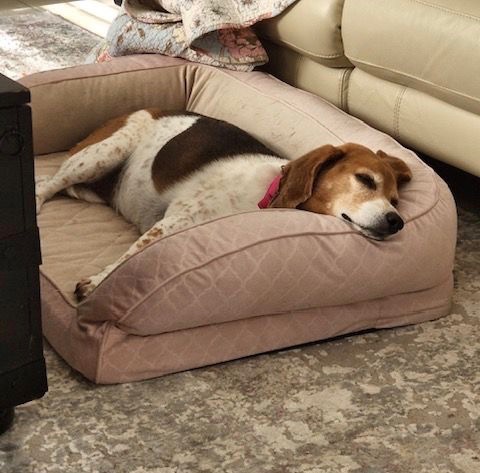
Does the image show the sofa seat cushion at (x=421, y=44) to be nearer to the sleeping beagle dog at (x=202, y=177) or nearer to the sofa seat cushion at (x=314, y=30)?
the sofa seat cushion at (x=314, y=30)

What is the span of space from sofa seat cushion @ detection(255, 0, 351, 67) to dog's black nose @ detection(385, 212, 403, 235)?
98cm

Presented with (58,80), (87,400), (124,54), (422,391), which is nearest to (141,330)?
(87,400)

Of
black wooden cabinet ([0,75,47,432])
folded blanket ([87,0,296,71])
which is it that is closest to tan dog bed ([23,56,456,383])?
black wooden cabinet ([0,75,47,432])

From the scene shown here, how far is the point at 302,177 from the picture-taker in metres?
2.61

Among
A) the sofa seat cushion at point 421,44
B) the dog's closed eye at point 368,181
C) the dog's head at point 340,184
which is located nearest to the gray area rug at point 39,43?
the sofa seat cushion at point 421,44

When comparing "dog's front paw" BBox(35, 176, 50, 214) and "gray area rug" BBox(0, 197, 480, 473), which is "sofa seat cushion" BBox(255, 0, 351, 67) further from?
"gray area rug" BBox(0, 197, 480, 473)

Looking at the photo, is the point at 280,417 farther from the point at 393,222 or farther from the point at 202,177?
the point at 202,177

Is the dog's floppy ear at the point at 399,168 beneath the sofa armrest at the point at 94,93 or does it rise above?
above

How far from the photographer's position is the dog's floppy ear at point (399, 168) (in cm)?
273

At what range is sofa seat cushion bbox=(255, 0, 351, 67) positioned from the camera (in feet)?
10.7

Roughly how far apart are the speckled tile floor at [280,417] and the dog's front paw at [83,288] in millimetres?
149

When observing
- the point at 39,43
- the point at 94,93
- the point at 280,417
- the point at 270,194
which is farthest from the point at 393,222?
the point at 39,43

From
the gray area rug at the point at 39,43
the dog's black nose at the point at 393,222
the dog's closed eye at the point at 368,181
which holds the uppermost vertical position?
the dog's closed eye at the point at 368,181

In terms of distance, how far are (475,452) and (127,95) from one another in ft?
5.98
